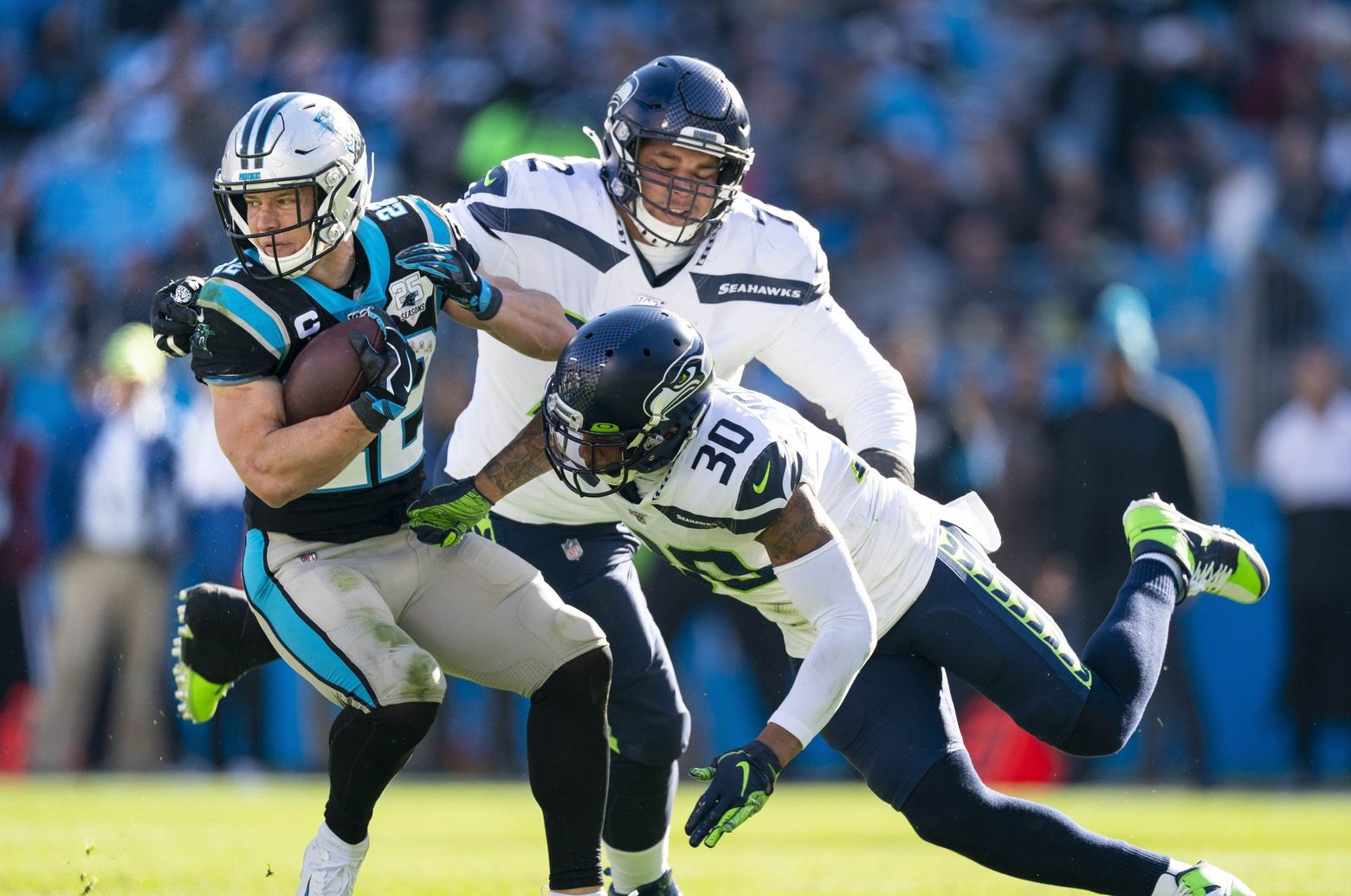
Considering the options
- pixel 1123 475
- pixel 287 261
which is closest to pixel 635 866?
pixel 287 261

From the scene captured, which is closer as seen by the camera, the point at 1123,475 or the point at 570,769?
the point at 570,769

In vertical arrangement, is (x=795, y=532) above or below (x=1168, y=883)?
above

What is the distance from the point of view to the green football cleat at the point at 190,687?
4.80 m

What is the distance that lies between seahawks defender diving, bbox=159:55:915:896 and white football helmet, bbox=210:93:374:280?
593 millimetres

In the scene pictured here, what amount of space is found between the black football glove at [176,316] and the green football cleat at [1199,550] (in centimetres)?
252

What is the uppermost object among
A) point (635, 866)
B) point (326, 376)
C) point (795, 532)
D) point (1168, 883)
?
point (326, 376)

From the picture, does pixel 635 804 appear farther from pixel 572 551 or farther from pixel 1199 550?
pixel 1199 550

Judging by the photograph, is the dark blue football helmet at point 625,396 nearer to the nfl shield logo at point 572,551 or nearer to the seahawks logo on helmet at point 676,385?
the seahawks logo on helmet at point 676,385

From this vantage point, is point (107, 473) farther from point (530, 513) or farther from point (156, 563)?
point (530, 513)

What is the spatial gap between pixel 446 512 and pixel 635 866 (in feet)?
4.02

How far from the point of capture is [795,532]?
3.91 m

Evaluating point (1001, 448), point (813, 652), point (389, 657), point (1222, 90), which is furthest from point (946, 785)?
point (1222, 90)

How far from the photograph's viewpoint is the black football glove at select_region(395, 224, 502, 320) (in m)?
4.16

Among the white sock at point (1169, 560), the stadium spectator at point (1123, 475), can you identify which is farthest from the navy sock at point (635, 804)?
the stadium spectator at point (1123, 475)
